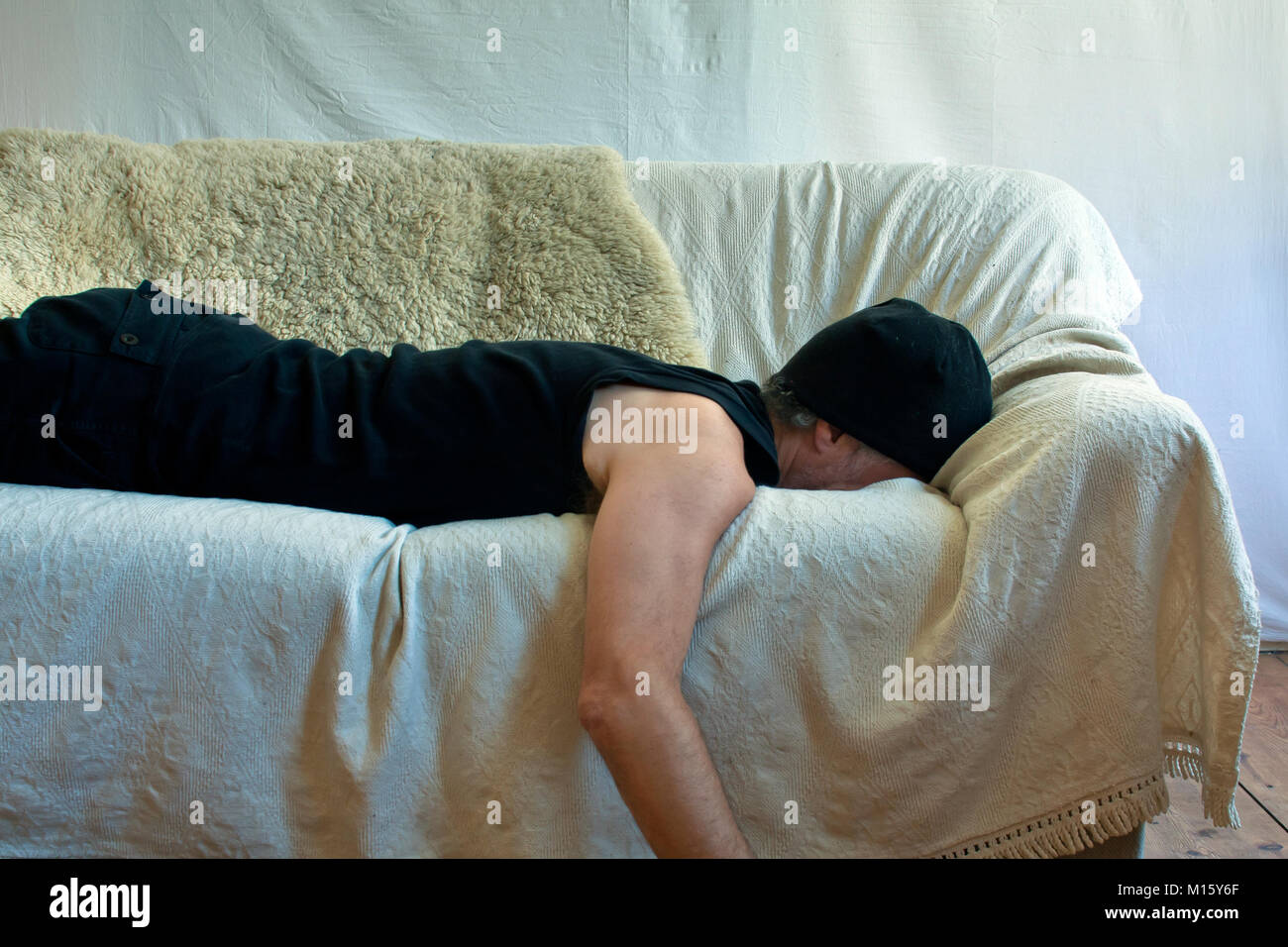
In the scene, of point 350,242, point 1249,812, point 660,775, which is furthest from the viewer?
point 350,242

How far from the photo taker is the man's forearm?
2.88 ft

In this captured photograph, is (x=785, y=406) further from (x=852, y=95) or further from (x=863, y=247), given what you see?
(x=852, y=95)

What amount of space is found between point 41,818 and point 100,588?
23 centimetres

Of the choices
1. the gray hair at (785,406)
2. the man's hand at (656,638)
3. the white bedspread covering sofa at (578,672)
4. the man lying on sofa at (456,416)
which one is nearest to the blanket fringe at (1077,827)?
the white bedspread covering sofa at (578,672)

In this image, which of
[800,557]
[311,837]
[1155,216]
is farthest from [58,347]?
[1155,216]

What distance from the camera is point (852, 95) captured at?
6.81 ft

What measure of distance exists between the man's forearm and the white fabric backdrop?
4.86ft

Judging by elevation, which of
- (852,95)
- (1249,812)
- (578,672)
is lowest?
(1249,812)

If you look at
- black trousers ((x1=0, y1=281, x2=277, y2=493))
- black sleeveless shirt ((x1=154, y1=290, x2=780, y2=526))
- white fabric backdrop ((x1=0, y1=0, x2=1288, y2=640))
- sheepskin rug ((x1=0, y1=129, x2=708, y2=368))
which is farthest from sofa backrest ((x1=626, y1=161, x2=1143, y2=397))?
black trousers ((x1=0, y1=281, x2=277, y2=493))

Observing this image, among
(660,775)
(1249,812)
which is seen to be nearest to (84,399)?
(660,775)

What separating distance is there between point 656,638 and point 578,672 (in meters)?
0.11

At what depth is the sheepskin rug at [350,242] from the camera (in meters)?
1.62

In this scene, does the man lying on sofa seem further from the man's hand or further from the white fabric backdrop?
the white fabric backdrop

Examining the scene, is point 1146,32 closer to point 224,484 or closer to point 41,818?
point 224,484
